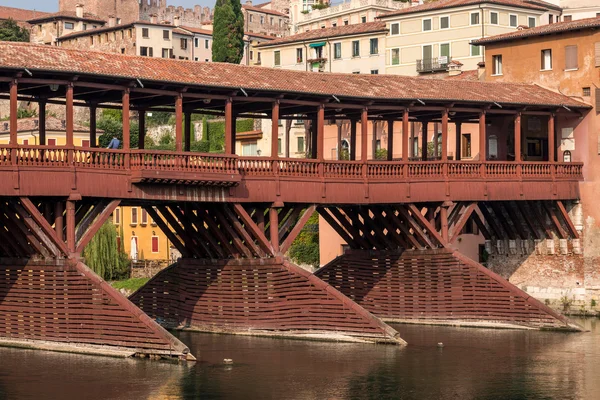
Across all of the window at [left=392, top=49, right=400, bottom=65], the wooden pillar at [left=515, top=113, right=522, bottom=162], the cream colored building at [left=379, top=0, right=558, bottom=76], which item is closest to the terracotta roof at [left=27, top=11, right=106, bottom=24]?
the cream colored building at [left=379, top=0, right=558, bottom=76]

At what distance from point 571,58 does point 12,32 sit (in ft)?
303

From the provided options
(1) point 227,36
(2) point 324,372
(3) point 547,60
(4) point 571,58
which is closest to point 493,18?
(1) point 227,36

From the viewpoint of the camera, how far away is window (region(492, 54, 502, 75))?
6594 centimetres

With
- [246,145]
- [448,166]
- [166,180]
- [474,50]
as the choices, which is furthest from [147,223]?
[166,180]

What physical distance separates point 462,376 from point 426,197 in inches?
538

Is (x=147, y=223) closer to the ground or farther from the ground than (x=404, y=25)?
closer to the ground

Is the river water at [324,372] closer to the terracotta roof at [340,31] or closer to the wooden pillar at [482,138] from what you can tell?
the wooden pillar at [482,138]

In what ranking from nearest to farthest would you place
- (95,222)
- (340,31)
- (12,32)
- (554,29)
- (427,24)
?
(95,222), (554,29), (427,24), (340,31), (12,32)

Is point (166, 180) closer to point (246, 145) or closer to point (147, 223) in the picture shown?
point (147, 223)

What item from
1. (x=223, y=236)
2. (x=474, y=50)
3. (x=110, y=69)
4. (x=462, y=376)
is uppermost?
(x=474, y=50)

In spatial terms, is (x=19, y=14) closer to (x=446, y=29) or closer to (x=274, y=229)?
(x=446, y=29)

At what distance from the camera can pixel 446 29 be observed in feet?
332

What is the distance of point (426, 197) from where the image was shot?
55688 mm

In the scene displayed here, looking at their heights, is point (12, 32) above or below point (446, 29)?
above
